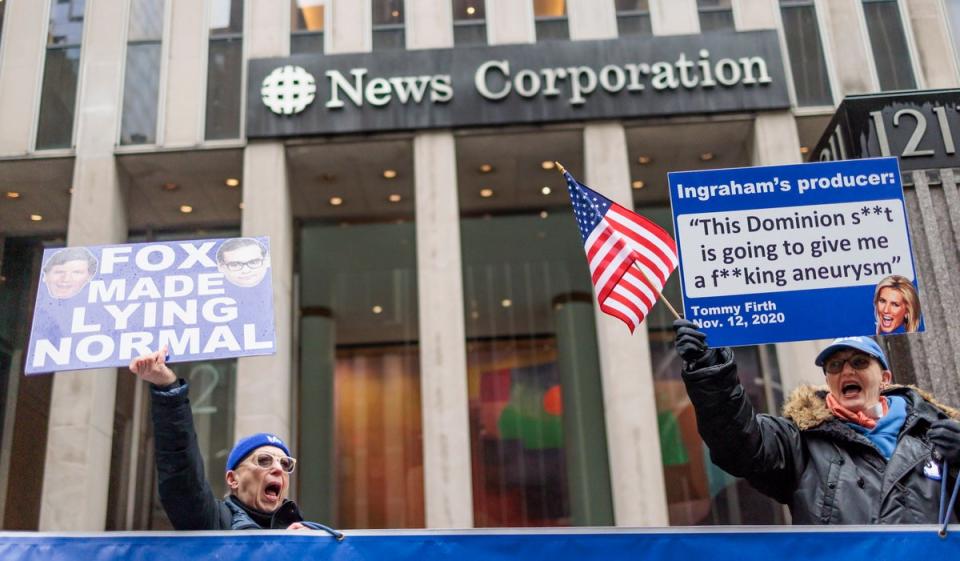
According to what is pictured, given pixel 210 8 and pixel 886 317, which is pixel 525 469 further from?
pixel 886 317

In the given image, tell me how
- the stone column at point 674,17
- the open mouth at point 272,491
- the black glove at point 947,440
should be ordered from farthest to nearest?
1. the stone column at point 674,17
2. the open mouth at point 272,491
3. the black glove at point 947,440

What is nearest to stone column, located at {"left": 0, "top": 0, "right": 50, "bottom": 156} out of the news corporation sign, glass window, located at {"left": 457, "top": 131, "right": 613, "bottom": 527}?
the news corporation sign

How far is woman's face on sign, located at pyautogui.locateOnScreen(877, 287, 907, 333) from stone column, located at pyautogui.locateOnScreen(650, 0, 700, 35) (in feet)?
47.8

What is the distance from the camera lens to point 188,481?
452 centimetres

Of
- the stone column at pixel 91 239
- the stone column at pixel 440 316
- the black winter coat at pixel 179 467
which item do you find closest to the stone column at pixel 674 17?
the stone column at pixel 440 316

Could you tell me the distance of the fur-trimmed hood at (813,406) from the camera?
475cm

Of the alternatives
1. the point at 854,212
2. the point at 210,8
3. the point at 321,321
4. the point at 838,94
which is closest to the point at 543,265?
the point at 321,321

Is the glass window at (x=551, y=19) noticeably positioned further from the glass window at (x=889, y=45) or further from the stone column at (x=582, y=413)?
the glass window at (x=889, y=45)

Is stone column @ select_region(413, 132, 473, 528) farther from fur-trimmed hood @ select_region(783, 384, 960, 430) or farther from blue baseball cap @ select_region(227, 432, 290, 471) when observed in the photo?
fur-trimmed hood @ select_region(783, 384, 960, 430)

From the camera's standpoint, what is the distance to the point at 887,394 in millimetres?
4945

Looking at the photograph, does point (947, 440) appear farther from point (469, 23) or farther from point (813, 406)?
point (469, 23)

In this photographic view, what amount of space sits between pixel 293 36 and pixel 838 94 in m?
11.0

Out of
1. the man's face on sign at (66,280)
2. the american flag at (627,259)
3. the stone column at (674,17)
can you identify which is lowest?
the man's face on sign at (66,280)

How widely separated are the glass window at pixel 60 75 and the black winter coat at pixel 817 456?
1757 centimetres
